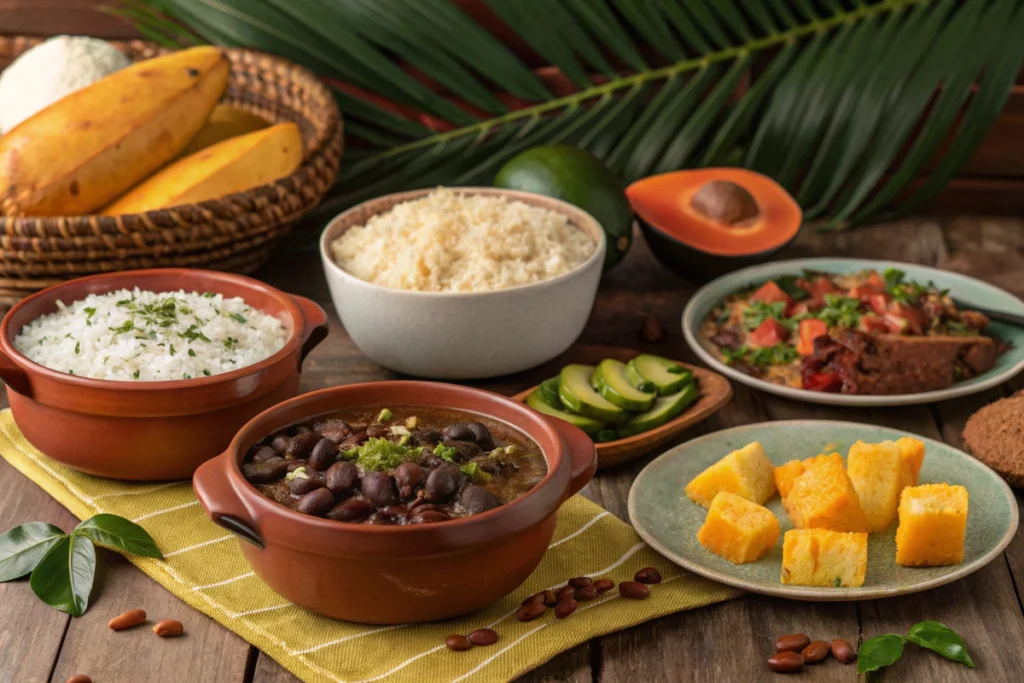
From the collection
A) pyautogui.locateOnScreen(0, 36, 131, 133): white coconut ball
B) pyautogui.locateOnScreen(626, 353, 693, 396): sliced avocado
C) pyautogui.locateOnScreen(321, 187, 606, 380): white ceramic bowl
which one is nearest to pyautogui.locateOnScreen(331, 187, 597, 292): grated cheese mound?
pyautogui.locateOnScreen(321, 187, 606, 380): white ceramic bowl

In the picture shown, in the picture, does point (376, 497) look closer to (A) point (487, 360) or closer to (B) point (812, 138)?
(A) point (487, 360)

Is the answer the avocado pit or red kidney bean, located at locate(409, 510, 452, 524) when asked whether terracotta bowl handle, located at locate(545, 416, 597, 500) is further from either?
the avocado pit

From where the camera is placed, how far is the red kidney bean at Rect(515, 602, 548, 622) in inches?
65.5

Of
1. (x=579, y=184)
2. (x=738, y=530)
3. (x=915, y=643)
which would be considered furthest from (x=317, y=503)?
(x=579, y=184)

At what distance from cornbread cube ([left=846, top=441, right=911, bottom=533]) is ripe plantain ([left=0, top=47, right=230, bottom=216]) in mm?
1824

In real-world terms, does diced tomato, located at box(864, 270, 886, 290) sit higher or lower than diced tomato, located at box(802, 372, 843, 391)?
higher

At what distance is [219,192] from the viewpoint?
8.84 feet

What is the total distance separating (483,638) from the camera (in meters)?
1.60

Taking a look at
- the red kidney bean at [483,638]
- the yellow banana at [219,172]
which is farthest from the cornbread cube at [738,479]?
the yellow banana at [219,172]

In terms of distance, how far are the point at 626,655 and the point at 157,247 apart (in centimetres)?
148

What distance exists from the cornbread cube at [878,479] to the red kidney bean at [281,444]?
91cm

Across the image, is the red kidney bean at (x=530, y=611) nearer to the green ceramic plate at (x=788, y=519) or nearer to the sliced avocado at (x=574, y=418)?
the green ceramic plate at (x=788, y=519)

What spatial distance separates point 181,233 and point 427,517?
4.25 ft

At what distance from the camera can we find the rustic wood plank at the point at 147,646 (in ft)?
5.21
